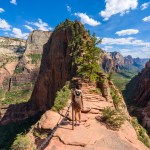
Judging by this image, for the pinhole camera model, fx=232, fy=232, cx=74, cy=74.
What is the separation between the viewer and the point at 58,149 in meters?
12.8

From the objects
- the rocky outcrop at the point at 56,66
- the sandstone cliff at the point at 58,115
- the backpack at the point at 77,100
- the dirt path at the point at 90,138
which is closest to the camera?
the dirt path at the point at 90,138

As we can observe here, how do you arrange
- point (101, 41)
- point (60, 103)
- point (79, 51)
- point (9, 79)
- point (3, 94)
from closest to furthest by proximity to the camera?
point (60, 103) → point (101, 41) → point (79, 51) → point (3, 94) → point (9, 79)

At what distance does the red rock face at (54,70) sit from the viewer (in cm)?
5148

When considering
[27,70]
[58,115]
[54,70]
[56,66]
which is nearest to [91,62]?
[58,115]

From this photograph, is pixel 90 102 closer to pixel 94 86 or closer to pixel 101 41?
pixel 94 86

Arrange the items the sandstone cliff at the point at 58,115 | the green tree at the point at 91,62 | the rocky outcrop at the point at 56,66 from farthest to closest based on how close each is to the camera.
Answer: the rocky outcrop at the point at 56,66
the green tree at the point at 91,62
the sandstone cliff at the point at 58,115

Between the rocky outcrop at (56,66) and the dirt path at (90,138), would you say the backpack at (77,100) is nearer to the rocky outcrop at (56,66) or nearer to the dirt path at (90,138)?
the dirt path at (90,138)

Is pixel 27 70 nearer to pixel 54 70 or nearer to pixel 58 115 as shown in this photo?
pixel 54 70

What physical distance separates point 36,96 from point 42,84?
810 centimetres

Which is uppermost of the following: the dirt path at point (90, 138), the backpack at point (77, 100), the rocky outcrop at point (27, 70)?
the backpack at point (77, 100)

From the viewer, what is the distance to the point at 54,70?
59719mm

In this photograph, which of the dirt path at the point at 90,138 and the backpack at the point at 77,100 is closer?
the dirt path at the point at 90,138

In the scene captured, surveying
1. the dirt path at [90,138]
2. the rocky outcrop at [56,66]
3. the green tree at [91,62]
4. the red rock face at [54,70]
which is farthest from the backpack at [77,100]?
the red rock face at [54,70]

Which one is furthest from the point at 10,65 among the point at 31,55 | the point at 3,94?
the point at 3,94
